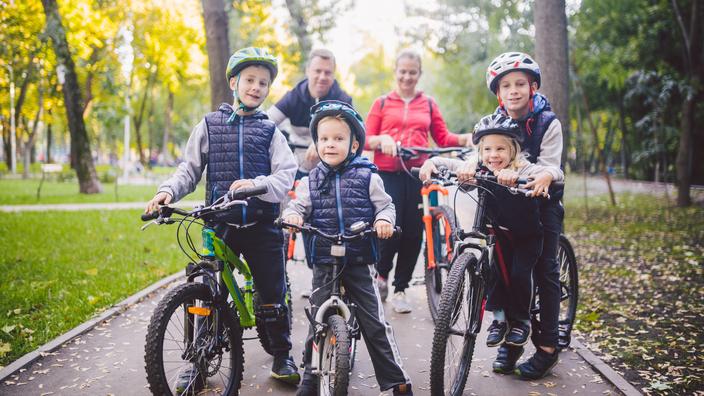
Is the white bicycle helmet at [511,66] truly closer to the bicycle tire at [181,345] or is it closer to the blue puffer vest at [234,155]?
the blue puffer vest at [234,155]

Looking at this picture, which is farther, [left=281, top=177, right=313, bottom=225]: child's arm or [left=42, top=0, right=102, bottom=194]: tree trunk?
[left=42, top=0, right=102, bottom=194]: tree trunk

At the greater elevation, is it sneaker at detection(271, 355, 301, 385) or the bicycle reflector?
the bicycle reflector

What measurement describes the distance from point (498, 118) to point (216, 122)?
6.23 feet

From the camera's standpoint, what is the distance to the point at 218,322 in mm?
3520

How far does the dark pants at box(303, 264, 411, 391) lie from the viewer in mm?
3547

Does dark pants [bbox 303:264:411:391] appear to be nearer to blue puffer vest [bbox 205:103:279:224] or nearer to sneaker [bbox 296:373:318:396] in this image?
sneaker [bbox 296:373:318:396]

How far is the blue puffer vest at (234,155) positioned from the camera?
3713 millimetres

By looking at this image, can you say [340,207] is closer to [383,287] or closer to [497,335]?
[497,335]

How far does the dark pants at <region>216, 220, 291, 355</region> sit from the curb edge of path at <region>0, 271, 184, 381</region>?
196 centimetres

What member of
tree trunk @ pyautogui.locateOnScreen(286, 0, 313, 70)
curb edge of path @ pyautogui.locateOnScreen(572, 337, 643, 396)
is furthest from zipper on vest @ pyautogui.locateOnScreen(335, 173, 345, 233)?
tree trunk @ pyautogui.locateOnScreen(286, 0, 313, 70)

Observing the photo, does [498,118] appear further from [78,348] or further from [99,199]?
[99,199]

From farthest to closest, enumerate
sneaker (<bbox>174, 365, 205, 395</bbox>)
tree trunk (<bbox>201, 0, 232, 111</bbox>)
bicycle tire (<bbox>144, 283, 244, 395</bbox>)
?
1. tree trunk (<bbox>201, 0, 232, 111</bbox>)
2. sneaker (<bbox>174, 365, 205, 395</bbox>)
3. bicycle tire (<bbox>144, 283, 244, 395</bbox>)

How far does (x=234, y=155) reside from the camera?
371 cm

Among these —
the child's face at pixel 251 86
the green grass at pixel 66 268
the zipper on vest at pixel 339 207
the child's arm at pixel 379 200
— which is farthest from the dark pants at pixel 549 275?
the green grass at pixel 66 268
